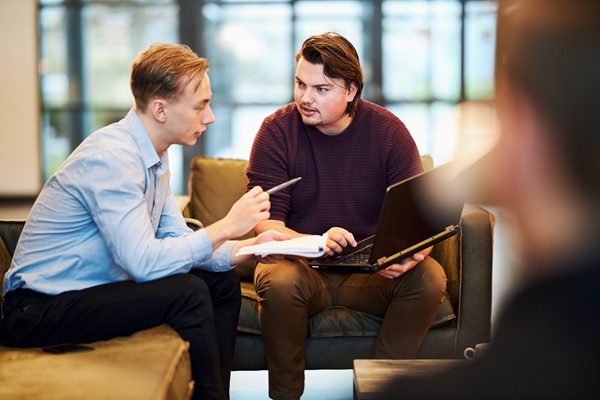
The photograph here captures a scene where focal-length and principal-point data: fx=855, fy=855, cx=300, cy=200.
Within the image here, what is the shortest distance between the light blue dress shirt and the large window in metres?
5.84

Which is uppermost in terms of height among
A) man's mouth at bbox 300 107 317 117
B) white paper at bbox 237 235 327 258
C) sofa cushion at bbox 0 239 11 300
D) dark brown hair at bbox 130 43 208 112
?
dark brown hair at bbox 130 43 208 112

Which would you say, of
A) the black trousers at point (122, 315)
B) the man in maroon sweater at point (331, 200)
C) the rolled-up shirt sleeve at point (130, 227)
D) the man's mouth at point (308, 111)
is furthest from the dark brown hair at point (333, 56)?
the black trousers at point (122, 315)

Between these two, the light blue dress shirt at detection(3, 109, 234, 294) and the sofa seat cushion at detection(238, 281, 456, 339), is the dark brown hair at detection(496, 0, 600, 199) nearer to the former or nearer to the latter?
the light blue dress shirt at detection(3, 109, 234, 294)

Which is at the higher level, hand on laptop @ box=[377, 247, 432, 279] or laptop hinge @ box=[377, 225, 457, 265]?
laptop hinge @ box=[377, 225, 457, 265]

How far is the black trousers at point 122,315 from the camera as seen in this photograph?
208cm

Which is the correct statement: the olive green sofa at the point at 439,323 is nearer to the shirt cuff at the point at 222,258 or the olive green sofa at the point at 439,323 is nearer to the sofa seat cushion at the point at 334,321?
the sofa seat cushion at the point at 334,321

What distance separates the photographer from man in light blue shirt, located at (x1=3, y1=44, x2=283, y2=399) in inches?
82.6

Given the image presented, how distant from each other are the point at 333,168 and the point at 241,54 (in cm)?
538

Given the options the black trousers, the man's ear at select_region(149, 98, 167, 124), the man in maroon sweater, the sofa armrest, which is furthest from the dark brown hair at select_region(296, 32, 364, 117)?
the black trousers

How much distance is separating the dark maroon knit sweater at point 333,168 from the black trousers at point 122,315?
2.70 feet

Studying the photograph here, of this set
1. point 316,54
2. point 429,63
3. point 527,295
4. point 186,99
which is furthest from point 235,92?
point 527,295

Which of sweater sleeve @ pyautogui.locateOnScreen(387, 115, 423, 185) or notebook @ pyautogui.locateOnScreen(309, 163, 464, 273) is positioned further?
sweater sleeve @ pyautogui.locateOnScreen(387, 115, 423, 185)

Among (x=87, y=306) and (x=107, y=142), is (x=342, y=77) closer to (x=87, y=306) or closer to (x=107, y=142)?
(x=107, y=142)

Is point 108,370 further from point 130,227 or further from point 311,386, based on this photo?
point 311,386
